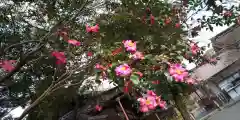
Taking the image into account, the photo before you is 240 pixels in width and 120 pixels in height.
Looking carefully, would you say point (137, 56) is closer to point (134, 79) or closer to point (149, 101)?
point (134, 79)

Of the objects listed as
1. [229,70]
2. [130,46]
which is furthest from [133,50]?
[229,70]

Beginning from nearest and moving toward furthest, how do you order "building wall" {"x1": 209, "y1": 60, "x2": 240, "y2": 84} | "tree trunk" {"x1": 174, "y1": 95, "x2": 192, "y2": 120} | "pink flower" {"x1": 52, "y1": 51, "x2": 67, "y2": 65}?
"pink flower" {"x1": 52, "y1": 51, "x2": 67, "y2": 65} < "tree trunk" {"x1": 174, "y1": 95, "x2": 192, "y2": 120} < "building wall" {"x1": 209, "y1": 60, "x2": 240, "y2": 84}

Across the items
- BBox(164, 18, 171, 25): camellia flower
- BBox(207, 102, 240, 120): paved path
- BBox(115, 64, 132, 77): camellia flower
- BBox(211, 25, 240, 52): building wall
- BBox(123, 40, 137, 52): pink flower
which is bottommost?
BBox(115, 64, 132, 77): camellia flower

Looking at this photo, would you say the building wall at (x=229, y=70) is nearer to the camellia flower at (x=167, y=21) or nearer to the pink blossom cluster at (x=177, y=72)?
the camellia flower at (x=167, y=21)

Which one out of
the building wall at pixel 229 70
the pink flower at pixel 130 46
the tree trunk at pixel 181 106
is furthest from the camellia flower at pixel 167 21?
the building wall at pixel 229 70

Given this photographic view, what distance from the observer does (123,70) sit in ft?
10.1

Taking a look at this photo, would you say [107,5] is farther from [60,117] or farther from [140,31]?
[60,117]

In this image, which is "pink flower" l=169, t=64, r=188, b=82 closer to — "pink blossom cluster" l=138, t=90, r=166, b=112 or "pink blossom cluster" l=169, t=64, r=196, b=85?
"pink blossom cluster" l=169, t=64, r=196, b=85

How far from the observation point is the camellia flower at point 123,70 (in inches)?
120

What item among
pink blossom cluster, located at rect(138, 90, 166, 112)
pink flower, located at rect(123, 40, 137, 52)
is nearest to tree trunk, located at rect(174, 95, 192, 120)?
pink blossom cluster, located at rect(138, 90, 166, 112)

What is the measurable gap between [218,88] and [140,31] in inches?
497

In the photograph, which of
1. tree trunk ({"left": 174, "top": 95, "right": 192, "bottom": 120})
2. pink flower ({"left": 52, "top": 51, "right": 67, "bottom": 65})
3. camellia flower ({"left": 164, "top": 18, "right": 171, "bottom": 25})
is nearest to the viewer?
Answer: pink flower ({"left": 52, "top": 51, "right": 67, "bottom": 65})

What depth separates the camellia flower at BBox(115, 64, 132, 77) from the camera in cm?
305

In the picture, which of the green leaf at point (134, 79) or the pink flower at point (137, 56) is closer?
the green leaf at point (134, 79)
